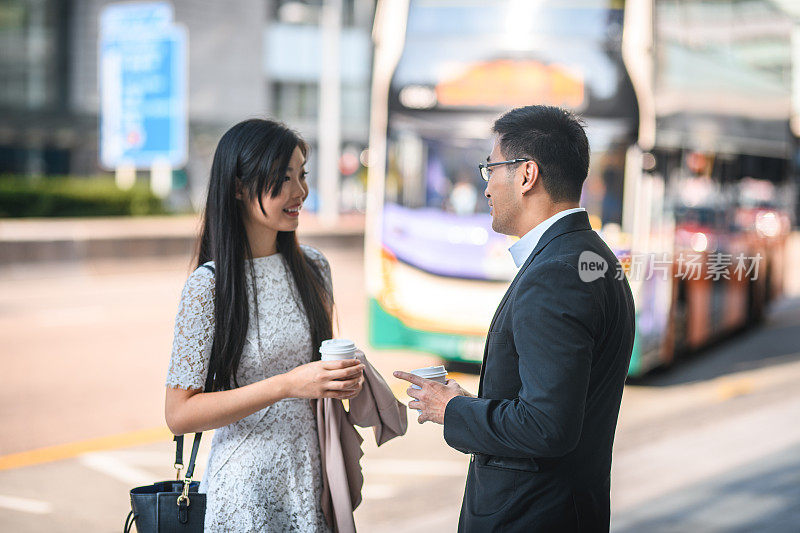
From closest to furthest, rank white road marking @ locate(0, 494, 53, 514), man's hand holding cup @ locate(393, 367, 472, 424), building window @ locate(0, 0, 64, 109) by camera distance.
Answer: man's hand holding cup @ locate(393, 367, 472, 424) → white road marking @ locate(0, 494, 53, 514) → building window @ locate(0, 0, 64, 109)

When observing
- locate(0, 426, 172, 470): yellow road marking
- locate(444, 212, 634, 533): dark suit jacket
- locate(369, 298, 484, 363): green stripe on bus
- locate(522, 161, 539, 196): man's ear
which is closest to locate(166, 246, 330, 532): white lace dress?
locate(444, 212, 634, 533): dark suit jacket

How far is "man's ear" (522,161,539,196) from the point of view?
6.85ft

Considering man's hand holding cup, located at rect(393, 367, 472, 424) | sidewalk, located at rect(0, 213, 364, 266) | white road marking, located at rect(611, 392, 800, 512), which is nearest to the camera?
man's hand holding cup, located at rect(393, 367, 472, 424)

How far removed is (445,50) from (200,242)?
5.68m

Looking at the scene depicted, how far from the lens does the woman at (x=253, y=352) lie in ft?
7.76

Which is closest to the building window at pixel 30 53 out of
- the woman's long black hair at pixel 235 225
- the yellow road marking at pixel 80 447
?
the yellow road marking at pixel 80 447

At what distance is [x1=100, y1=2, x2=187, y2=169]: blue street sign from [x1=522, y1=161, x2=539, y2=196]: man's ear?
15.5m

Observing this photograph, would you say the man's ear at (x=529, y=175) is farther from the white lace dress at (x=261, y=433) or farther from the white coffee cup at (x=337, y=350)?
the white lace dress at (x=261, y=433)

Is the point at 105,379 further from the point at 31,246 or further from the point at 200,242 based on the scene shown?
the point at 31,246

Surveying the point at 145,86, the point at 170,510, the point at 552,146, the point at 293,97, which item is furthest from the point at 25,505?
the point at 293,97

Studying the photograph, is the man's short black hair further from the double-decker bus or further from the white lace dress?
the double-decker bus

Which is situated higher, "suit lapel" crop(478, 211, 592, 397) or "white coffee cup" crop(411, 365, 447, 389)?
"suit lapel" crop(478, 211, 592, 397)

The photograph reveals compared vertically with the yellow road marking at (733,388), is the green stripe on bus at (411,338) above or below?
above

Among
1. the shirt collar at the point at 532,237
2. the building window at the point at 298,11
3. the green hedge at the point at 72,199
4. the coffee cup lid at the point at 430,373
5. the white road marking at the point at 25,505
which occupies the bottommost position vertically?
the white road marking at the point at 25,505
